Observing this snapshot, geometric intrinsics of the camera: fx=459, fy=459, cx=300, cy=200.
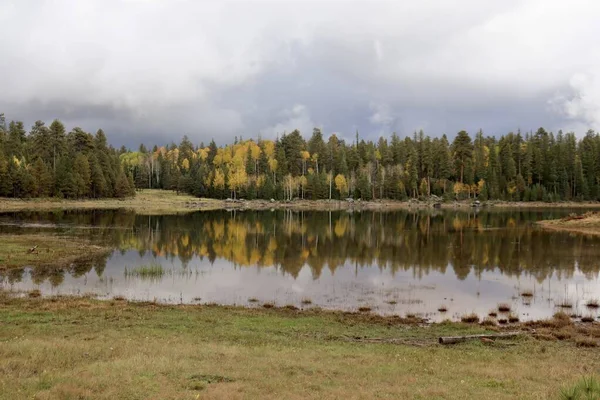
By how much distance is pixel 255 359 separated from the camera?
15.0 m

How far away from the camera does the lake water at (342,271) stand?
30094 mm

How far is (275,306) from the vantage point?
28.0m

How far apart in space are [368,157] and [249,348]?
174 meters

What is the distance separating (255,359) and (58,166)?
128193 millimetres

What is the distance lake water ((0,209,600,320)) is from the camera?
1185 inches

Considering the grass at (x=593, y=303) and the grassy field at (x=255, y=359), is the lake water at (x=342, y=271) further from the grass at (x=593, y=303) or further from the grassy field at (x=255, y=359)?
the grassy field at (x=255, y=359)

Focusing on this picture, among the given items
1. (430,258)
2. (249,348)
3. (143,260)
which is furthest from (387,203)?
(249,348)

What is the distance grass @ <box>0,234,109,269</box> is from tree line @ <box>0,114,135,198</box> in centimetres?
7103

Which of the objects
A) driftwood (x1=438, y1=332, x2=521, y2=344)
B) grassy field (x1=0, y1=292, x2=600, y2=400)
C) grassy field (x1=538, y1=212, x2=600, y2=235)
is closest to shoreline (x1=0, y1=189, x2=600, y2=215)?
grassy field (x1=538, y1=212, x2=600, y2=235)

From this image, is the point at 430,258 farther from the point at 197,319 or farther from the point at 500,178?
the point at 500,178

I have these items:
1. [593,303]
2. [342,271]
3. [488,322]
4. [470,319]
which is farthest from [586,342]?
[342,271]

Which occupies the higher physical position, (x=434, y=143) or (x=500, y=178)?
(x=434, y=143)

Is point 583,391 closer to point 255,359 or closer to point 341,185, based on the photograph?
point 255,359

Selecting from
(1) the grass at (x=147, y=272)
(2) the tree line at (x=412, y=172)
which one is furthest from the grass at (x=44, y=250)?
(2) the tree line at (x=412, y=172)
